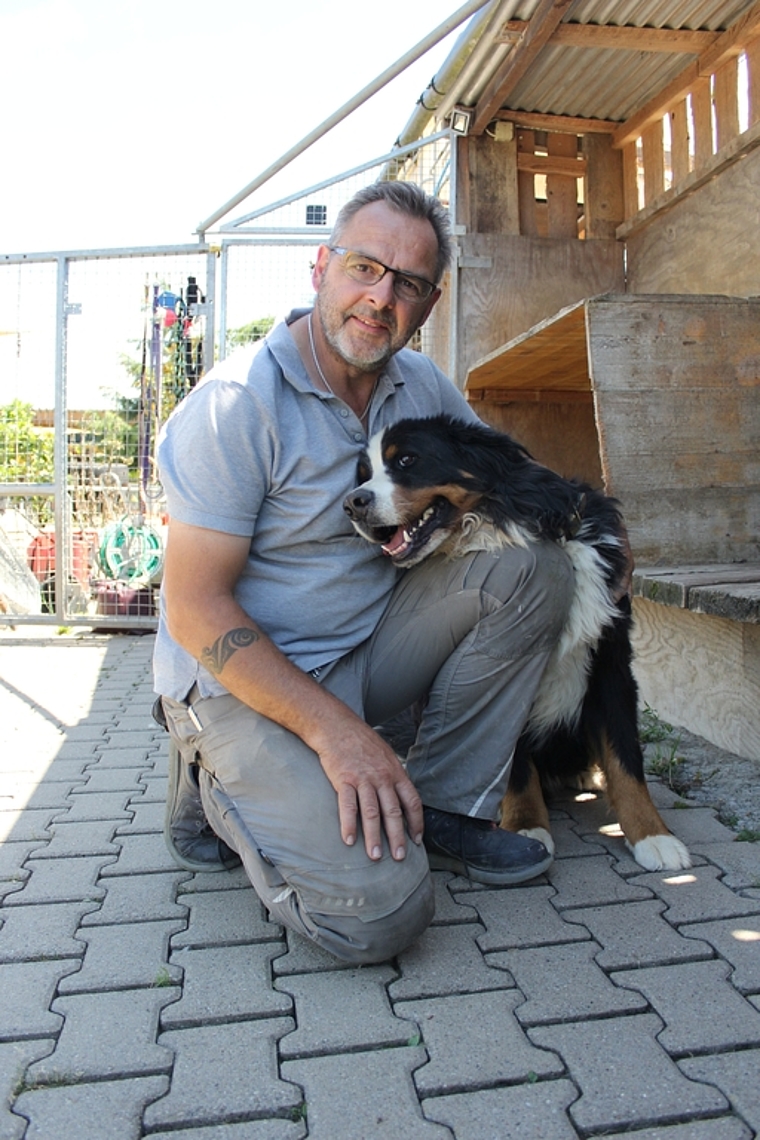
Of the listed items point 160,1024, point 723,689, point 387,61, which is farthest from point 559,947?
point 387,61

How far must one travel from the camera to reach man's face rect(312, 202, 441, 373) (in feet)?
7.30

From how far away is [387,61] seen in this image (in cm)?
471

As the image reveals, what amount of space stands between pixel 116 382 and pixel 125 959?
511 centimetres

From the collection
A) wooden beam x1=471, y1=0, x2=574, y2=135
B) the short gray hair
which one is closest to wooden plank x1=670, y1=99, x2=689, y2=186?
wooden beam x1=471, y1=0, x2=574, y2=135

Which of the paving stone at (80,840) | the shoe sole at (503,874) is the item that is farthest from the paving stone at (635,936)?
the paving stone at (80,840)

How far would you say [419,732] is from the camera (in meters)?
2.31

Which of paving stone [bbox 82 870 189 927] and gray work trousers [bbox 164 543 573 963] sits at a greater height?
gray work trousers [bbox 164 543 573 963]

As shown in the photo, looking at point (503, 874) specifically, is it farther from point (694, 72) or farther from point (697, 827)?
point (694, 72)

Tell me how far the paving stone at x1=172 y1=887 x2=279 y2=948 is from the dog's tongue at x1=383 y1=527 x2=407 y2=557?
85 centimetres

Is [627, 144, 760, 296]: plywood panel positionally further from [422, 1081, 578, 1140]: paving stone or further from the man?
[422, 1081, 578, 1140]: paving stone

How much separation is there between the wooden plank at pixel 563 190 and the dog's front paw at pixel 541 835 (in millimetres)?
4478

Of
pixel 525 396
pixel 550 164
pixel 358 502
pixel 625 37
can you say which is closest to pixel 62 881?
pixel 358 502

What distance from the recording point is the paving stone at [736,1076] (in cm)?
131

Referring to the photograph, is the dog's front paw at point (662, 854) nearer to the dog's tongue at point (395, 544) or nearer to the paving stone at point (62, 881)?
the dog's tongue at point (395, 544)
